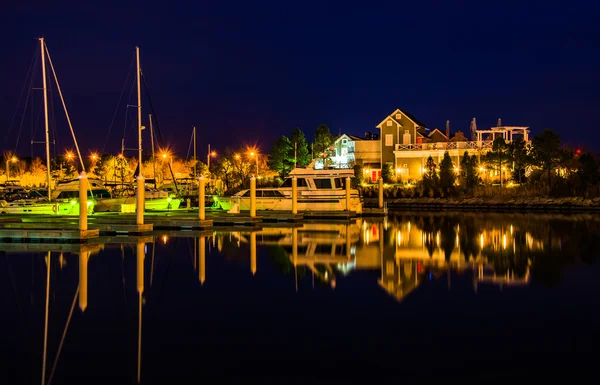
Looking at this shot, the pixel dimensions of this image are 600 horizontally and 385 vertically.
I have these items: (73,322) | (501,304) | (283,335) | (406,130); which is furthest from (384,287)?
(406,130)

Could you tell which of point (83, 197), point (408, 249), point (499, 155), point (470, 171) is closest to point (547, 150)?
point (499, 155)

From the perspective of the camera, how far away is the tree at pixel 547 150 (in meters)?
54.1

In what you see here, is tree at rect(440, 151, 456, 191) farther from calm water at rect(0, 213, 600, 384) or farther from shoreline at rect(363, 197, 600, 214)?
calm water at rect(0, 213, 600, 384)

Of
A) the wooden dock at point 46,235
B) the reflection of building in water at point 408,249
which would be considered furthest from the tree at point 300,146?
the wooden dock at point 46,235

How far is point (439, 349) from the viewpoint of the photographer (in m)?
9.00

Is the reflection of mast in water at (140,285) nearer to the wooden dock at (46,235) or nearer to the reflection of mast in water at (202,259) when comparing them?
the reflection of mast in water at (202,259)

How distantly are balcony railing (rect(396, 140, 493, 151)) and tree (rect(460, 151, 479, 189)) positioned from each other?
3.16 m

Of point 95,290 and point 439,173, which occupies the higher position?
point 439,173

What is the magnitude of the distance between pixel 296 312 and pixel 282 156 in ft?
197

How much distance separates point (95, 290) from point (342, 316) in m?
5.78

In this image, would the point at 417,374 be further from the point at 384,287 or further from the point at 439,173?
the point at 439,173

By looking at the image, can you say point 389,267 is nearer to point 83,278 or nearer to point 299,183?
point 83,278

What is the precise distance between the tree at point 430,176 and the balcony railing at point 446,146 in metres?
2.89

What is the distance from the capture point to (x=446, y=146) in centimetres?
6203
